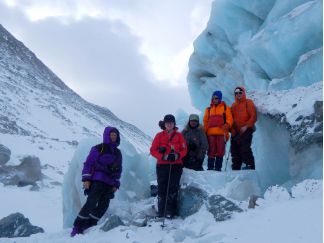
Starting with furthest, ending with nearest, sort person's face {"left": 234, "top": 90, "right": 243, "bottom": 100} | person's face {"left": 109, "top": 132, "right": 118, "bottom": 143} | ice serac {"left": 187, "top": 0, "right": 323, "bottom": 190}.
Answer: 1. person's face {"left": 234, "top": 90, "right": 243, "bottom": 100}
2. ice serac {"left": 187, "top": 0, "right": 323, "bottom": 190}
3. person's face {"left": 109, "top": 132, "right": 118, "bottom": 143}

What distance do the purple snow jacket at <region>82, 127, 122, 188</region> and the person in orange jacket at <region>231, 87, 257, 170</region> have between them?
2.09 meters

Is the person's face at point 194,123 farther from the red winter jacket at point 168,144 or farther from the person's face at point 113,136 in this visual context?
the person's face at point 113,136

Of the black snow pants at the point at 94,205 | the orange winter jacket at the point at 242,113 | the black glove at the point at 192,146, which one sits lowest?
the black snow pants at the point at 94,205

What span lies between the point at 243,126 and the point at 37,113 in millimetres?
42350

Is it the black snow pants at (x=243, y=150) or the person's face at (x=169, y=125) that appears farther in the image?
the black snow pants at (x=243, y=150)

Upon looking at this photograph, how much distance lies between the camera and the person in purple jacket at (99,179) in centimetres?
721

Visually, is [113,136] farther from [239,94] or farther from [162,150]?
[239,94]

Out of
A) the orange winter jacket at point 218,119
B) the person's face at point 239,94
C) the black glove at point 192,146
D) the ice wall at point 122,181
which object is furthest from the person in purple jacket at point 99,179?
the person's face at point 239,94

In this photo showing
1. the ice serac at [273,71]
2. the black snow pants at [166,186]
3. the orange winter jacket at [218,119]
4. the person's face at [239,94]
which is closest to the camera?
the black snow pants at [166,186]

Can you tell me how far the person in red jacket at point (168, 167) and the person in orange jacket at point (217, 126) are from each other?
1.10 m

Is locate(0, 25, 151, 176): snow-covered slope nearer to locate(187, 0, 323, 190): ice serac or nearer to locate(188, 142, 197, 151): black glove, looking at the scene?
locate(187, 0, 323, 190): ice serac

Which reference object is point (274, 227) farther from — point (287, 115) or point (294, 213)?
point (287, 115)

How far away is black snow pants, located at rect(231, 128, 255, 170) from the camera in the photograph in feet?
26.5

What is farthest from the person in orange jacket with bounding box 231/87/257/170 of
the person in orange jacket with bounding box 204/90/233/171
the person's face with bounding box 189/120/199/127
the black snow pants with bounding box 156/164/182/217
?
the black snow pants with bounding box 156/164/182/217
